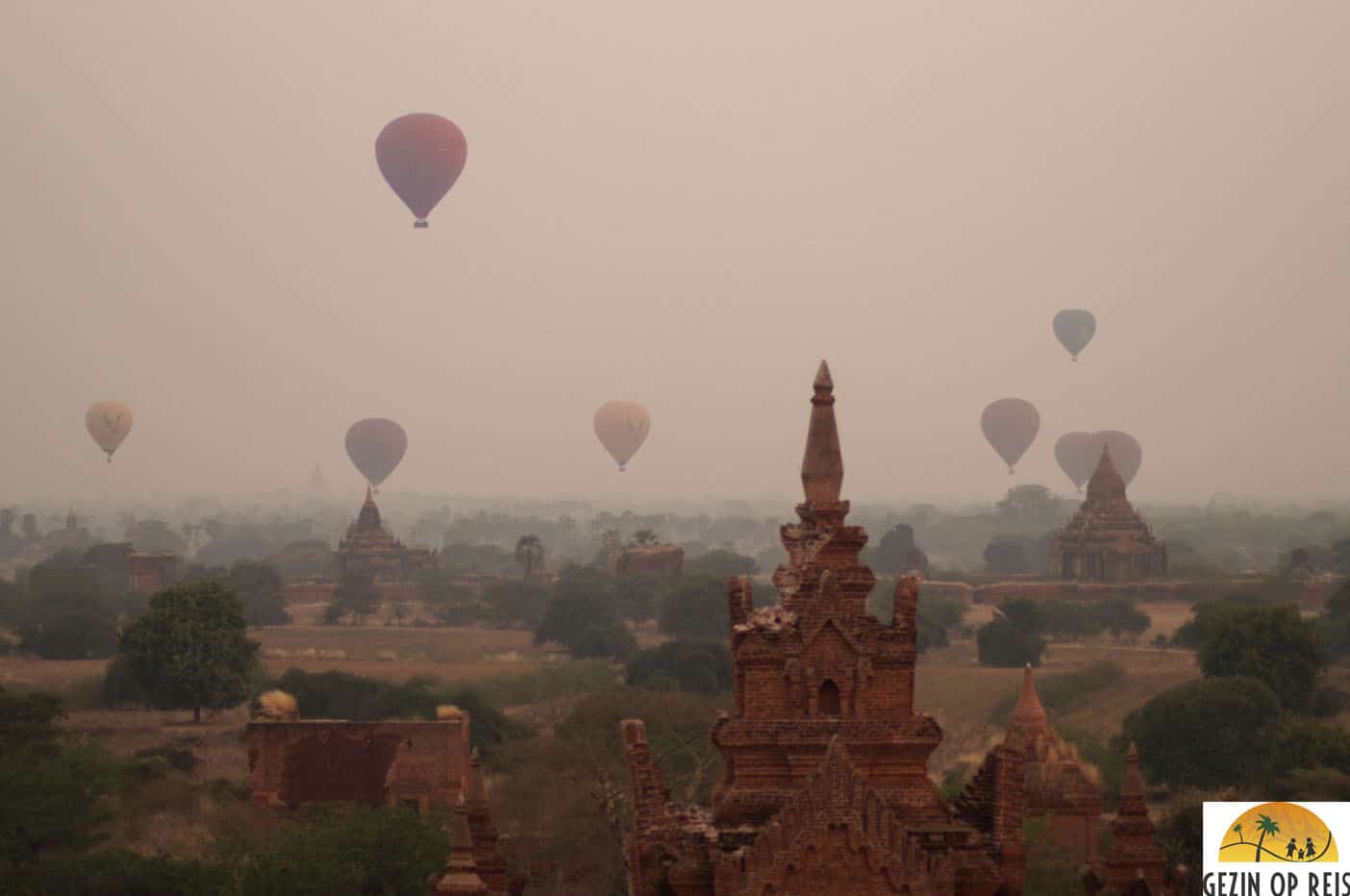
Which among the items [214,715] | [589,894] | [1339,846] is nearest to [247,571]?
[214,715]

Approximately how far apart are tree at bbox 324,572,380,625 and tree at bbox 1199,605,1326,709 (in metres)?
58.2

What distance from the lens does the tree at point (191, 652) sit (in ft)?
237

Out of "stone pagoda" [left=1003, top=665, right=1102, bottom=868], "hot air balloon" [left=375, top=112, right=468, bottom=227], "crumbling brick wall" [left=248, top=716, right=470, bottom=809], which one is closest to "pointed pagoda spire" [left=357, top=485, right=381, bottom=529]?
"hot air balloon" [left=375, top=112, right=468, bottom=227]

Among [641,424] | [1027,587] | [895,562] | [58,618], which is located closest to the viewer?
[58,618]

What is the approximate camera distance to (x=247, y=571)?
12975cm

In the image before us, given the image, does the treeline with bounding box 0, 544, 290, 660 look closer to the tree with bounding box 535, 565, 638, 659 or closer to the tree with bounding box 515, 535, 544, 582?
the tree with bounding box 535, 565, 638, 659

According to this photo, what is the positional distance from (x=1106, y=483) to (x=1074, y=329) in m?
40.1

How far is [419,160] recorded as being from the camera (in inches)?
4242

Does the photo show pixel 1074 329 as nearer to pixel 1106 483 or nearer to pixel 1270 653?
pixel 1106 483

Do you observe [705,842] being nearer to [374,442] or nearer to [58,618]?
[58,618]

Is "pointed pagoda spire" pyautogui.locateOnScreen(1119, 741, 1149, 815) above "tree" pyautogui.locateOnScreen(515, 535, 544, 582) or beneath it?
beneath

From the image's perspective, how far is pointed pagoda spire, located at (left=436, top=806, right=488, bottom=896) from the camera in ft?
65.7

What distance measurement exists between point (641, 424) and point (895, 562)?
24305mm

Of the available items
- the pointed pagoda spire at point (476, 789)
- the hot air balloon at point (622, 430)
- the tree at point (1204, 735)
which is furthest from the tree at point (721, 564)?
the pointed pagoda spire at point (476, 789)
